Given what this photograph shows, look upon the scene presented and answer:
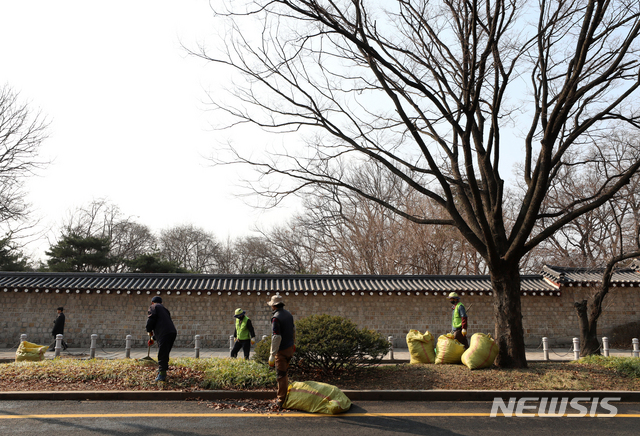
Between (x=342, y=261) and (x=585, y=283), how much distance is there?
16580mm

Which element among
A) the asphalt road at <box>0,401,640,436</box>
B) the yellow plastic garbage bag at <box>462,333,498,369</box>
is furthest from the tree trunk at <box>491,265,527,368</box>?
the asphalt road at <box>0,401,640,436</box>

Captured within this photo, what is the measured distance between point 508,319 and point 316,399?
4915mm

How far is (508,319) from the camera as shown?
9164 millimetres

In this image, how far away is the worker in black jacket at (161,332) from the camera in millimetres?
7855

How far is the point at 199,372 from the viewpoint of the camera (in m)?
8.46

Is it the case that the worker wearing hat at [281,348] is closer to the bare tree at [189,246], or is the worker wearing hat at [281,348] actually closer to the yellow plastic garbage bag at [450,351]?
the yellow plastic garbage bag at [450,351]

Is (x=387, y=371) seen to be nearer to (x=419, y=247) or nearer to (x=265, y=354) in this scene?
(x=265, y=354)

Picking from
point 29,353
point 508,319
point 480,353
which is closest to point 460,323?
point 508,319

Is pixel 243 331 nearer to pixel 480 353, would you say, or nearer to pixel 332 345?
pixel 332 345

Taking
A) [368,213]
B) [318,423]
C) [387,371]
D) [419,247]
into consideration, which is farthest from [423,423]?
[368,213]

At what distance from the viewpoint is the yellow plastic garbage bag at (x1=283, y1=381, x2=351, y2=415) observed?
6.38m

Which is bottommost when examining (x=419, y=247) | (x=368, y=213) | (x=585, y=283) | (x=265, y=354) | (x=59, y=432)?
(x=59, y=432)

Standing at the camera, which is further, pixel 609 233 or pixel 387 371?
pixel 609 233

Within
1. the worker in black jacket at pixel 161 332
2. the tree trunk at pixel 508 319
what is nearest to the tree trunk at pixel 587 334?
the tree trunk at pixel 508 319
